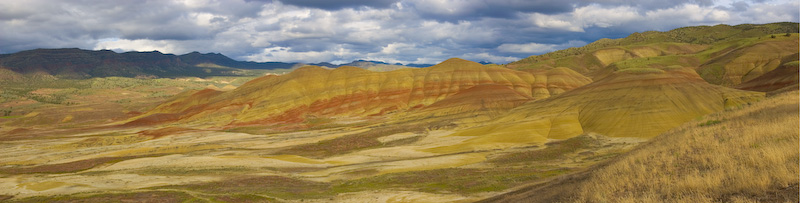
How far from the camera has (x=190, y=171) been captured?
→ 44.6m

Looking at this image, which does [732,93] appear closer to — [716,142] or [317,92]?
[716,142]

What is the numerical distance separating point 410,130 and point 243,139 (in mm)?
31288

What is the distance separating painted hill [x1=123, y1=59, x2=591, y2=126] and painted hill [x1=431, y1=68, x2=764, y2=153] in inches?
1252

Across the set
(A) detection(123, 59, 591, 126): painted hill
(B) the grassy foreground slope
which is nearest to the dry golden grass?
(B) the grassy foreground slope

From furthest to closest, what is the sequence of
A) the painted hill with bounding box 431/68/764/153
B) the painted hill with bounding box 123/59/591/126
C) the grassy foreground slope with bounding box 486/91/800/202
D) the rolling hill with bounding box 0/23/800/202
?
1. the painted hill with bounding box 123/59/591/126
2. the painted hill with bounding box 431/68/764/153
3. the rolling hill with bounding box 0/23/800/202
4. the grassy foreground slope with bounding box 486/91/800/202

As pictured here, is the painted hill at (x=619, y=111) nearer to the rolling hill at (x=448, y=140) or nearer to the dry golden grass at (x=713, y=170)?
the rolling hill at (x=448, y=140)

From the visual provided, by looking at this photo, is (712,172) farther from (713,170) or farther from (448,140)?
(448,140)

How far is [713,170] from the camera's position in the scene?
13867 mm

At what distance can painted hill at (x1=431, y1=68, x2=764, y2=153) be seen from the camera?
65.1 m

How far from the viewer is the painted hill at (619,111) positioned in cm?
6512

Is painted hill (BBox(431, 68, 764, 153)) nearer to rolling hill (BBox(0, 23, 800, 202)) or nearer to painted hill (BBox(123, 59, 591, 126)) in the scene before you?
rolling hill (BBox(0, 23, 800, 202))

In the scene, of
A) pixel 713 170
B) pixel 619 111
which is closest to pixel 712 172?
pixel 713 170

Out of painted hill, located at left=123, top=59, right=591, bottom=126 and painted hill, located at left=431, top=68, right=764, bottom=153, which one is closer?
painted hill, located at left=431, top=68, right=764, bottom=153

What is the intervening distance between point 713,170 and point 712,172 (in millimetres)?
454
